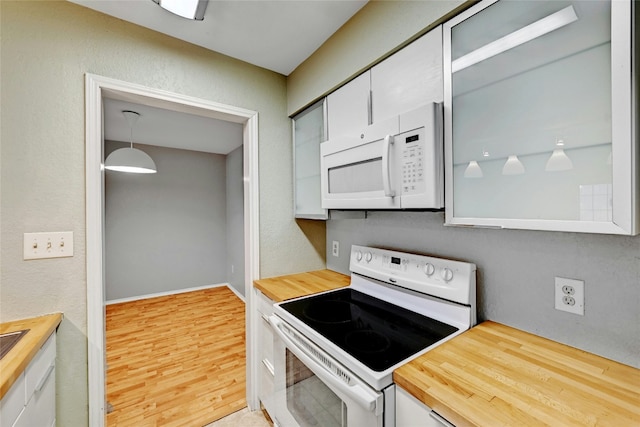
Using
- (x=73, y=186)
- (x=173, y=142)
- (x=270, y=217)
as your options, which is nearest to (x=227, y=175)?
(x=173, y=142)

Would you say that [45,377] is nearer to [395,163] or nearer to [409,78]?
[395,163]

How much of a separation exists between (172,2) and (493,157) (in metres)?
1.55

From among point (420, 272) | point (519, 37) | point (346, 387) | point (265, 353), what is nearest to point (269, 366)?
point (265, 353)

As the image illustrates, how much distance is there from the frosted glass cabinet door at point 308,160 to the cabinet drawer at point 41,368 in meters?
1.42

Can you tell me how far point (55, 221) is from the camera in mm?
1269

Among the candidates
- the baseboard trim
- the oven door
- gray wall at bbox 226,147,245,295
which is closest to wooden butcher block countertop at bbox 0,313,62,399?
the oven door

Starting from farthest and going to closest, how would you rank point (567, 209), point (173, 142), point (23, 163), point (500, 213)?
point (173, 142)
point (23, 163)
point (500, 213)
point (567, 209)

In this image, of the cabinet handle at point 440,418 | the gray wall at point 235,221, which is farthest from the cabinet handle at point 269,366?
the gray wall at point 235,221

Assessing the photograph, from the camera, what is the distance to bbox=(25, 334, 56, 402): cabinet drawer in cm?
→ 96

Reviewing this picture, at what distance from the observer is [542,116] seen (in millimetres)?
819

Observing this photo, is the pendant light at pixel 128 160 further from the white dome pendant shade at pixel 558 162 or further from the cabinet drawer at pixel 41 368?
the white dome pendant shade at pixel 558 162

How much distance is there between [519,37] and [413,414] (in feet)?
3.95

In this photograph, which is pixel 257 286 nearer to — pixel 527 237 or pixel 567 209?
pixel 527 237

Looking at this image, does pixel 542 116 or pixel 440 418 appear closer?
pixel 440 418
